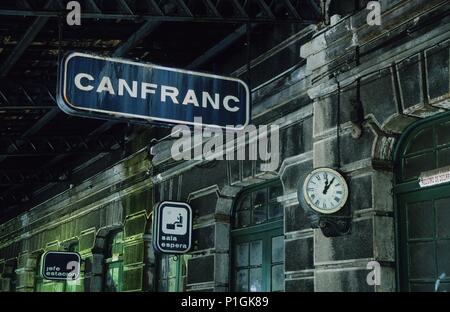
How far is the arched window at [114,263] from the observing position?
524 inches

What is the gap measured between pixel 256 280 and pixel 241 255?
23.6 inches

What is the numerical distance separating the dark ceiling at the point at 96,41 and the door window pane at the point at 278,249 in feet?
9.24

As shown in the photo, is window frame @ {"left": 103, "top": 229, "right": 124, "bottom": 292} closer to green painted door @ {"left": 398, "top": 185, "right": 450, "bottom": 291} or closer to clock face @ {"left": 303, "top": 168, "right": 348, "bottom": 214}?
clock face @ {"left": 303, "top": 168, "right": 348, "bottom": 214}

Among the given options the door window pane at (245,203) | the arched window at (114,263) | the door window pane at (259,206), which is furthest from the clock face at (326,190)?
the arched window at (114,263)

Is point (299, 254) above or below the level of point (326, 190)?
below

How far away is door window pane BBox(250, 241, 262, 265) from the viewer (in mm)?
9230

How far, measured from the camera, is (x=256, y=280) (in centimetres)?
920

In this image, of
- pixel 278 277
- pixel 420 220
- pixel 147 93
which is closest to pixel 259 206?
pixel 278 277

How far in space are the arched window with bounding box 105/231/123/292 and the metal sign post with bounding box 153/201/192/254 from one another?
328cm

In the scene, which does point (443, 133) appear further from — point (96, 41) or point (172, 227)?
point (96, 41)

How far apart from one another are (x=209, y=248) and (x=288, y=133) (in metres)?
A: 2.49

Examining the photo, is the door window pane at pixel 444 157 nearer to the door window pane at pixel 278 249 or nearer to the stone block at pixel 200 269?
the door window pane at pixel 278 249

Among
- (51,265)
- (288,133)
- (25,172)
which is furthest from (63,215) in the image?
(288,133)

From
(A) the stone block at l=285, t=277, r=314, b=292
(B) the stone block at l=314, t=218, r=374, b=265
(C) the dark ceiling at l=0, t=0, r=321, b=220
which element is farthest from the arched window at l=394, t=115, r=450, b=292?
(C) the dark ceiling at l=0, t=0, r=321, b=220
